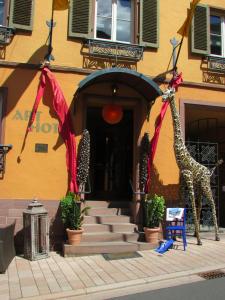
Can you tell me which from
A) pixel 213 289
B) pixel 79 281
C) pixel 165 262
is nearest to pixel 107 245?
pixel 165 262

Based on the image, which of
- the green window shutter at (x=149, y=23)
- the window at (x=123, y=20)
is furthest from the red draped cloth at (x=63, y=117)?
the green window shutter at (x=149, y=23)

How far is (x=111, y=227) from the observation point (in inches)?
362

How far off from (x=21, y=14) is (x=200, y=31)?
512cm

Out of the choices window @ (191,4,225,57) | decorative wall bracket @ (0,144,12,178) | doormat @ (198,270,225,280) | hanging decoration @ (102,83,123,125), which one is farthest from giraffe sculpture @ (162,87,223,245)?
decorative wall bracket @ (0,144,12,178)

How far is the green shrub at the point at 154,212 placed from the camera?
9.03m

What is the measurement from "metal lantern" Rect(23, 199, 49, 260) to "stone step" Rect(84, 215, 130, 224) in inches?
54.3

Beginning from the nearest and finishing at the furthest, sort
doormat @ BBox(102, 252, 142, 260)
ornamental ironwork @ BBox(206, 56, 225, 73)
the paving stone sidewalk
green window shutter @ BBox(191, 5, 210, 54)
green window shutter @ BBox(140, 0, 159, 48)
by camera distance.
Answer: the paving stone sidewalk < doormat @ BBox(102, 252, 142, 260) < green window shutter @ BBox(140, 0, 159, 48) < green window shutter @ BBox(191, 5, 210, 54) < ornamental ironwork @ BBox(206, 56, 225, 73)

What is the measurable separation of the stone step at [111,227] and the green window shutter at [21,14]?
16.8 feet

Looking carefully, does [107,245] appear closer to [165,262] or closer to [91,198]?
[165,262]

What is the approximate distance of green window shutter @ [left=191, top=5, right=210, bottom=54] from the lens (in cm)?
1078

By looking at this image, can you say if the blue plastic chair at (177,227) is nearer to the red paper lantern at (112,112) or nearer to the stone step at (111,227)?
the stone step at (111,227)

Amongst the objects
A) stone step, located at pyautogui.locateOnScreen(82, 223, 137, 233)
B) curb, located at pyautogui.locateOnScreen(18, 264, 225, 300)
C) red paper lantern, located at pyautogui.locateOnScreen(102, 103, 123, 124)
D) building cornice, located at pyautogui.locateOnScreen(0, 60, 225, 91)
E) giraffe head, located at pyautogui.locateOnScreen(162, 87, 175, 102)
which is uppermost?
building cornice, located at pyautogui.locateOnScreen(0, 60, 225, 91)

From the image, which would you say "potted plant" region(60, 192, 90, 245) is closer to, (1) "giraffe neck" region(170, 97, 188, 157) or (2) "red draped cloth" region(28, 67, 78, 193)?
(2) "red draped cloth" region(28, 67, 78, 193)

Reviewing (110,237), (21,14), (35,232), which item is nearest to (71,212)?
(35,232)
